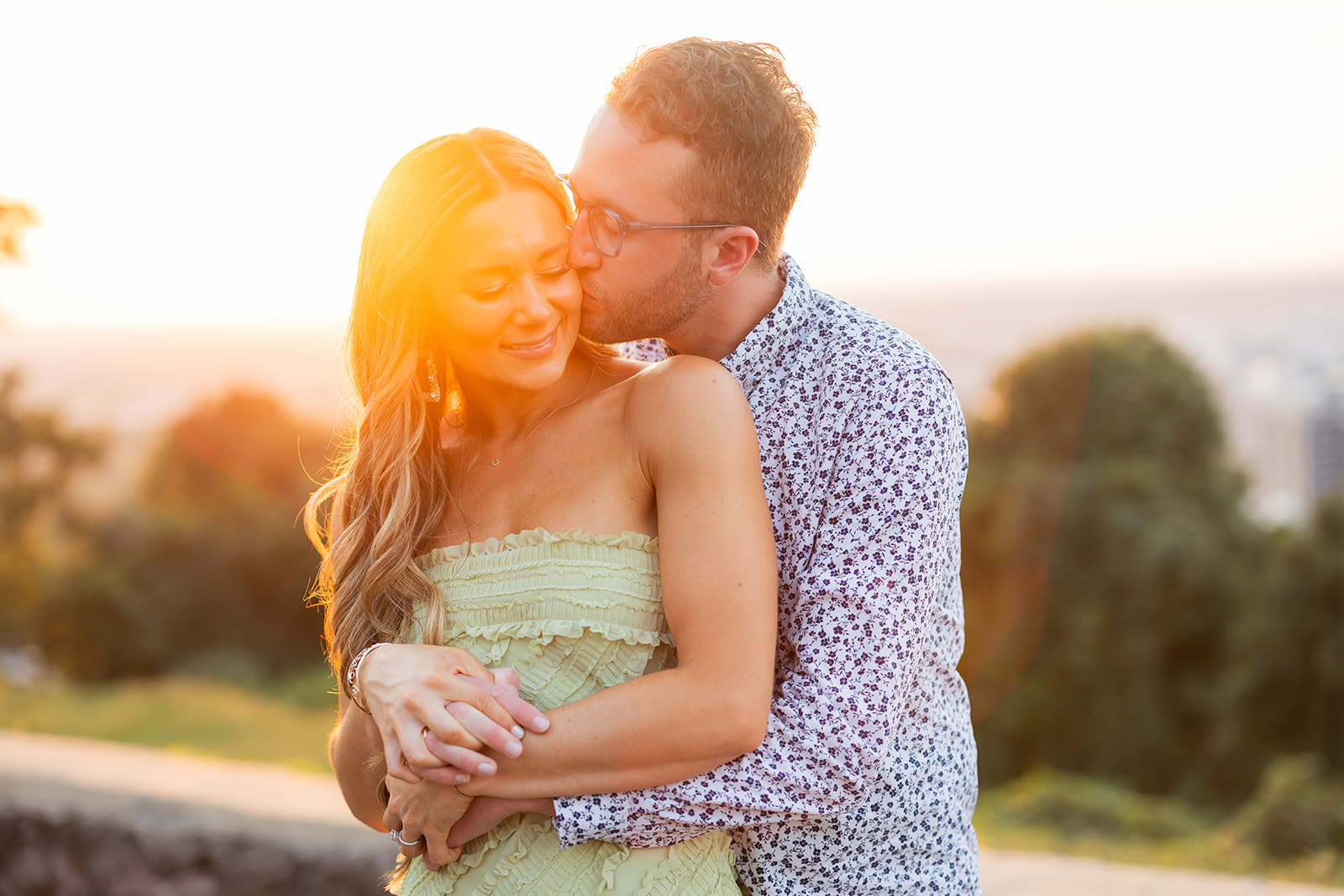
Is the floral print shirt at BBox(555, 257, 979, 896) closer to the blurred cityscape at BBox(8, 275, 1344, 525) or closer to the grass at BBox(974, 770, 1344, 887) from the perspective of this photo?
the grass at BBox(974, 770, 1344, 887)

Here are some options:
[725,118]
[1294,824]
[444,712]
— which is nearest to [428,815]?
[444,712]

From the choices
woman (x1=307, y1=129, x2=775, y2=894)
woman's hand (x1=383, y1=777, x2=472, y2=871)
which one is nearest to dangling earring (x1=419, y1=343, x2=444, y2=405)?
woman (x1=307, y1=129, x2=775, y2=894)

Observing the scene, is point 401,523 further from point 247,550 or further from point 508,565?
point 247,550

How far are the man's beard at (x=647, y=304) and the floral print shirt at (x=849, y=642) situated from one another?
0.15m

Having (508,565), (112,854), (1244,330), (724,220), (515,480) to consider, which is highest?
(1244,330)

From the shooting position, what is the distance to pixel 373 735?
212 cm

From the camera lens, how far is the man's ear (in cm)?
221

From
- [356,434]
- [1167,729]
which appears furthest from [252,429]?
[356,434]

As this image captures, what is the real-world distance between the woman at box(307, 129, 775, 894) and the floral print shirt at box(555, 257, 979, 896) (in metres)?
0.08

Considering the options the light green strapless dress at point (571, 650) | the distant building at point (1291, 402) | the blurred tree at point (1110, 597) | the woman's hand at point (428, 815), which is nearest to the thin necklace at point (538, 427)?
the light green strapless dress at point (571, 650)

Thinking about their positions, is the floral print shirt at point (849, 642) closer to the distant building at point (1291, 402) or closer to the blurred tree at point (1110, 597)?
the blurred tree at point (1110, 597)

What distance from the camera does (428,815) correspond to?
196 centimetres

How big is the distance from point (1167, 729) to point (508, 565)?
17107 millimetres

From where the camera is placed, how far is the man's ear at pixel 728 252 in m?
2.21
